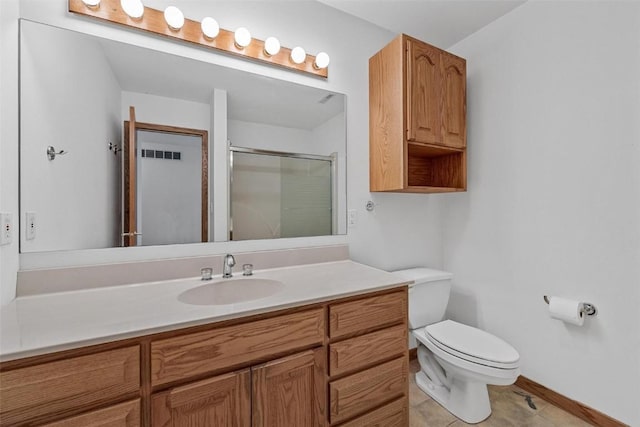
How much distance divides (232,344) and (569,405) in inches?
75.2

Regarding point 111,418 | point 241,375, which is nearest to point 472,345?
point 241,375

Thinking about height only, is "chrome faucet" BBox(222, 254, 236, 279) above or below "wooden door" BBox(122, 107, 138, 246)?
below

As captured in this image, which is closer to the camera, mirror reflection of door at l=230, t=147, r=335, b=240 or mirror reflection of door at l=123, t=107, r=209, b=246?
mirror reflection of door at l=123, t=107, r=209, b=246

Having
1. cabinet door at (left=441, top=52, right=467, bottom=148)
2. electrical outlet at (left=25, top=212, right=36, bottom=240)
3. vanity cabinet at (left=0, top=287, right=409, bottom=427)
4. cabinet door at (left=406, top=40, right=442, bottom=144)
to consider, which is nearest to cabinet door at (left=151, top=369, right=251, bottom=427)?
vanity cabinet at (left=0, top=287, right=409, bottom=427)

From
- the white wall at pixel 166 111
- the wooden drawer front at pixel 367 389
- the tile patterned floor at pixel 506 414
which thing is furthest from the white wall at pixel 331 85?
the tile patterned floor at pixel 506 414

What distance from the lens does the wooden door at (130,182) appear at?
1250 millimetres

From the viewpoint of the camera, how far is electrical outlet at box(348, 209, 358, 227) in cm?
180

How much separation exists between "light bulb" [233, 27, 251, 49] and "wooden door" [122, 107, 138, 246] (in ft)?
2.02

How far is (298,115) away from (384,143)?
0.56 metres

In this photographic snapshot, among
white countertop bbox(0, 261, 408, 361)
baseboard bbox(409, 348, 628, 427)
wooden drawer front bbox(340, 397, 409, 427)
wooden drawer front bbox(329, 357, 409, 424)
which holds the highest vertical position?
white countertop bbox(0, 261, 408, 361)

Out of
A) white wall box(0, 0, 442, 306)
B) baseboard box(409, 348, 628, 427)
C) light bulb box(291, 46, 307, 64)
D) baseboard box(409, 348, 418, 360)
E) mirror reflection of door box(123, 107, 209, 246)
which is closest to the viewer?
white wall box(0, 0, 442, 306)

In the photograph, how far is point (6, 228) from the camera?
939mm

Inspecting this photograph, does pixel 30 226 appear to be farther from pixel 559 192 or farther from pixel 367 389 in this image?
pixel 559 192

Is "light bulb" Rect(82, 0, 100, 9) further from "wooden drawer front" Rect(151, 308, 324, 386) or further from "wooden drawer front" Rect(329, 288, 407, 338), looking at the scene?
"wooden drawer front" Rect(329, 288, 407, 338)
